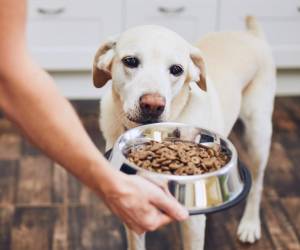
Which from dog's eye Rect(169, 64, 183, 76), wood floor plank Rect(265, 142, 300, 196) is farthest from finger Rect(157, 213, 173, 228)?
wood floor plank Rect(265, 142, 300, 196)

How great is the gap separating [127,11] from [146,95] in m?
1.61

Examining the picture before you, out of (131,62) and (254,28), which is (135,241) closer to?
(131,62)

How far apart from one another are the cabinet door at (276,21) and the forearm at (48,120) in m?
2.29

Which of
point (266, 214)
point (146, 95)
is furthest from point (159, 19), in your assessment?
point (146, 95)

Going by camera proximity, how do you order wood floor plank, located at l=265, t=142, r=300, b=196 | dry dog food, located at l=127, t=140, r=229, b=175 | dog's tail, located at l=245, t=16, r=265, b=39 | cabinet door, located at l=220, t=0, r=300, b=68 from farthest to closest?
cabinet door, located at l=220, t=0, r=300, b=68, wood floor plank, located at l=265, t=142, r=300, b=196, dog's tail, located at l=245, t=16, r=265, b=39, dry dog food, located at l=127, t=140, r=229, b=175

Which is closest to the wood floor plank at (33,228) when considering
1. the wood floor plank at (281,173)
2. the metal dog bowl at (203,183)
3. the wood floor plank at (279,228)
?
the wood floor plank at (279,228)

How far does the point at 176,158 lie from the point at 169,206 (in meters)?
0.22

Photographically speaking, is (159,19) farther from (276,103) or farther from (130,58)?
(130,58)

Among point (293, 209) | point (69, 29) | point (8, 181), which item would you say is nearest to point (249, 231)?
point (293, 209)

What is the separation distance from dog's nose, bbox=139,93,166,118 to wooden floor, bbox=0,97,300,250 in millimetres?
777

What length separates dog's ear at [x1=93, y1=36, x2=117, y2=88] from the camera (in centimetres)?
181

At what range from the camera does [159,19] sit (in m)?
3.20

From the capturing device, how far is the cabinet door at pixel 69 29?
3145 millimetres

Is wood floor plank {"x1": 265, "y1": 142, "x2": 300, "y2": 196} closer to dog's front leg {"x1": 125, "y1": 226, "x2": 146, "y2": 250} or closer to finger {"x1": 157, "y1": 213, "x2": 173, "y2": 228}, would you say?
A: dog's front leg {"x1": 125, "y1": 226, "x2": 146, "y2": 250}
